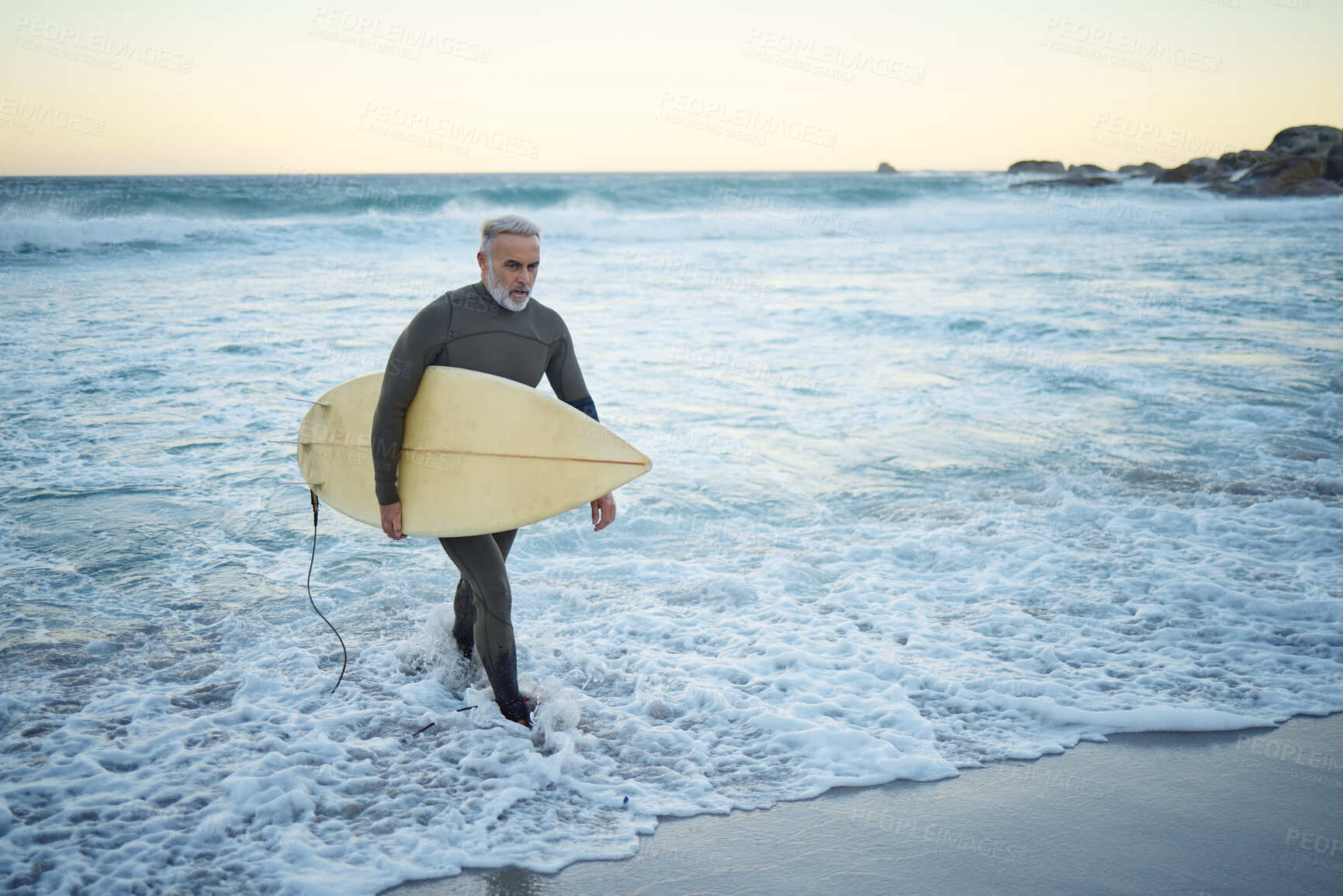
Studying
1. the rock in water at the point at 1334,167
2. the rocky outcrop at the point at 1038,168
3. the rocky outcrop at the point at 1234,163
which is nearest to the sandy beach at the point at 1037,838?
the rock in water at the point at 1334,167

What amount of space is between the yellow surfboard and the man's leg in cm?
8

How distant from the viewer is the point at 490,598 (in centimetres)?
294

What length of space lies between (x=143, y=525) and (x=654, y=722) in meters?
3.86

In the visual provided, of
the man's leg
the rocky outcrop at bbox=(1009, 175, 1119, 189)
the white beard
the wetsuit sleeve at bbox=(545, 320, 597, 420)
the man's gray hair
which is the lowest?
the man's leg

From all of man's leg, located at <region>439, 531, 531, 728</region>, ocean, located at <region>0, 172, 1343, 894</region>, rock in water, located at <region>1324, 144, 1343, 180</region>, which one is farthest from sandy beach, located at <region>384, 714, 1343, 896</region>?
rock in water, located at <region>1324, 144, 1343, 180</region>

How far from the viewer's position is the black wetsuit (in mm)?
2848

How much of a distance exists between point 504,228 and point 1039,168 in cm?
9322

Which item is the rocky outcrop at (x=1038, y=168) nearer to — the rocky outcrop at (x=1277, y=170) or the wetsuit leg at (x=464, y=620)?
the rocky outcrop at (x=1277, y=170)

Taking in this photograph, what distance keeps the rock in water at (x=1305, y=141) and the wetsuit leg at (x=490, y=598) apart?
176 ft

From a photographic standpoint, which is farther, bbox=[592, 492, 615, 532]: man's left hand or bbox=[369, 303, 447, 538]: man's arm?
bbox=[592, 492, 615, 532]: man's left hand

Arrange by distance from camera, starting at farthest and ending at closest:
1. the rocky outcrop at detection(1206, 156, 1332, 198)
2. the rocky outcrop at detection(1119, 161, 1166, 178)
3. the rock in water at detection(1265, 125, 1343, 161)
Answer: the rocky outcrop at detection(1119, 161, 1166, 178)
the rock in water at detection(1265, 125, 1343, 161)
the rocky outcrop at detection(1206, 156, 1332, 198)

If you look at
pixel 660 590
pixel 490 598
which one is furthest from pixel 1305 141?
pixel 490 598

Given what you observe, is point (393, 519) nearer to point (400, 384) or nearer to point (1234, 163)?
point (400, 384)

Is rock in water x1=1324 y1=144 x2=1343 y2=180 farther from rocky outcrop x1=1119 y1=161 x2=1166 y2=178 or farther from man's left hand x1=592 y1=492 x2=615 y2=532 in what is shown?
man's left hand x1=592 y1=492 x2=615 y2=532
